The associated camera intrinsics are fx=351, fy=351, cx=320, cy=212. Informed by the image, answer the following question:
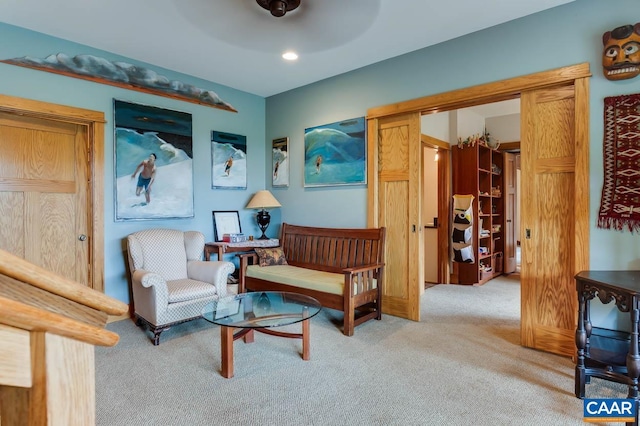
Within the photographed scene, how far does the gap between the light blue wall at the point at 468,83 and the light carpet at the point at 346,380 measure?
36.7 inches

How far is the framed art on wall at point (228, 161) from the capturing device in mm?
4520

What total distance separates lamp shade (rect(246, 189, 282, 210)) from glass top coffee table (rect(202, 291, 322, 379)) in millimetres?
1536

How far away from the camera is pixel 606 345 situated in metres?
2.38

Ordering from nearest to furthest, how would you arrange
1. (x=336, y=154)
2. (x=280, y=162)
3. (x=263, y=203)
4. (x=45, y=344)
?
(x=45, y=344)
(x=336, y=154)
(x=263, y=203)
(x=280, y=162)

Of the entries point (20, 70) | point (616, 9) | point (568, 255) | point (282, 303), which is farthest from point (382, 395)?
point (20, 70)

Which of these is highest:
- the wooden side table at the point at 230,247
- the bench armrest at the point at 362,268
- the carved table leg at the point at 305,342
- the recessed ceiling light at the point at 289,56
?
the recessed ceiling light at the point at 289,56

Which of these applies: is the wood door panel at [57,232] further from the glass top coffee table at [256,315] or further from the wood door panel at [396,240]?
the wood door panel at [396,240]

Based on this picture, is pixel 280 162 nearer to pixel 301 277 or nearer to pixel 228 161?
pixel 228 161

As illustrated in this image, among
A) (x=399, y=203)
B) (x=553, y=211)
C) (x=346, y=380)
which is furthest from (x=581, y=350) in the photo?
(x=399, y=203)

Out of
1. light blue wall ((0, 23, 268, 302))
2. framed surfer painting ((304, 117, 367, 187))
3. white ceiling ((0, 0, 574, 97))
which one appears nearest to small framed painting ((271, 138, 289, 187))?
light blue wall ((0, 23, 268, 302))

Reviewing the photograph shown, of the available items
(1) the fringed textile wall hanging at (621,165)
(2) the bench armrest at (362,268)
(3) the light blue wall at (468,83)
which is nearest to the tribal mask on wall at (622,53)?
(3) the light blue wall at (468,83)

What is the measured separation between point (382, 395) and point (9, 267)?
223 centimetres

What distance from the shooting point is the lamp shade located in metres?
4.59

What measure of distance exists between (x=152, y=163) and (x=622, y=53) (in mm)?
4294
